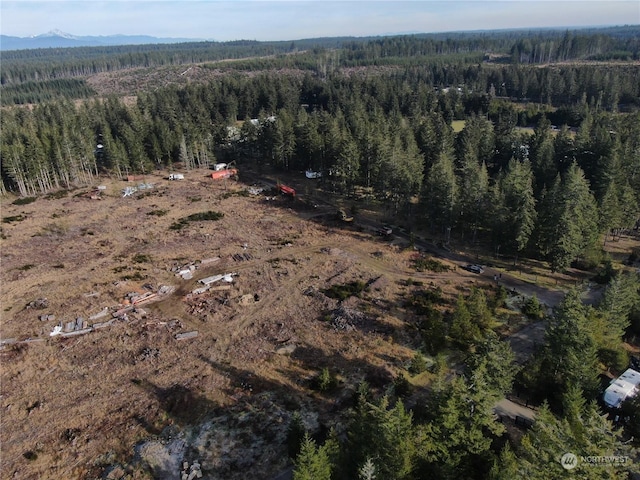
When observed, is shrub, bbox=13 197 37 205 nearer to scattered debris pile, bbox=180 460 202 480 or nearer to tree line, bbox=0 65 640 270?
tree line, bbox=0 65 640 270

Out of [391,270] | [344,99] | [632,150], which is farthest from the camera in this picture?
[344,99]

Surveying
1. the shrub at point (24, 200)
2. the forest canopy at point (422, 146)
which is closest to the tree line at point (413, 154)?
the forest canopy at point (422, 146)

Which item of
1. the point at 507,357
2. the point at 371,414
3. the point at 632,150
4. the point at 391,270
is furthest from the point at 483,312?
the point at 632,150

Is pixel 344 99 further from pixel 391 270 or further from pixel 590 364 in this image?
pixel 590 364

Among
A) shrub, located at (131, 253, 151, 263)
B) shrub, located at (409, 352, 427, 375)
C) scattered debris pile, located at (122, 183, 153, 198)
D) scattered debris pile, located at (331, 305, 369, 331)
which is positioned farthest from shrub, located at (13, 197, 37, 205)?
shrub, located at (409, 352, 427, 375)

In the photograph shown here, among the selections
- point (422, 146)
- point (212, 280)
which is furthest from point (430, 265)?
point (422, 146)

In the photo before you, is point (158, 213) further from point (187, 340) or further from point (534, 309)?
point (534, 309)

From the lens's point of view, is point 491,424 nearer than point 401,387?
Yes

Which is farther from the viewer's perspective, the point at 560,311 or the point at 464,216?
the point at 464,216
